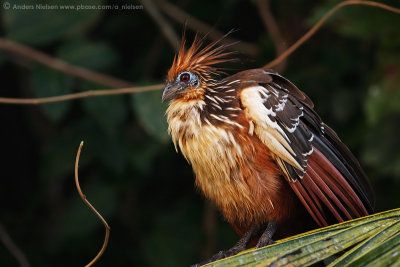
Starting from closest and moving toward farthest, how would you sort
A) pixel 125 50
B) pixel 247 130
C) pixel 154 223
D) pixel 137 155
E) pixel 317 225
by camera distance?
pixel 247 130, pixel 317 225, pixel 137 155, pixel 154 223, pixel 125 50

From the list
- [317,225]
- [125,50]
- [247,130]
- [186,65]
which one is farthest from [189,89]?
[125,50]

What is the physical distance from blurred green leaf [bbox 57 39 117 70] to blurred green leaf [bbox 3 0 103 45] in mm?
111

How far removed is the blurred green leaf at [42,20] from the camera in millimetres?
4113

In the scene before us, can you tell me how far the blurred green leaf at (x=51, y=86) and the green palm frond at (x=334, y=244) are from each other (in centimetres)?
229

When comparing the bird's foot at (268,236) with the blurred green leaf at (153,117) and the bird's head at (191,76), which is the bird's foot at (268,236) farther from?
the blurred green leaf at (153,117)

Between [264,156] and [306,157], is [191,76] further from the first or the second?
[306,157]

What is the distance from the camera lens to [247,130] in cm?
268

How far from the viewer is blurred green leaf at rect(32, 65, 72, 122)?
402 cm

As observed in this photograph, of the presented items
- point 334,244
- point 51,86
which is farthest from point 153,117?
point 334,244

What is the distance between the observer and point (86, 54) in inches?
169

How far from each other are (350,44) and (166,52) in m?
1.55

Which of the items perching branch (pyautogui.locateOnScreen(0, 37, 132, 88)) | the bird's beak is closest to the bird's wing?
the bird's beak

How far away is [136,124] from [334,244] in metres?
3.04

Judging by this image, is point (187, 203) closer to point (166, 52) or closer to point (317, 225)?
point (166, 52)
